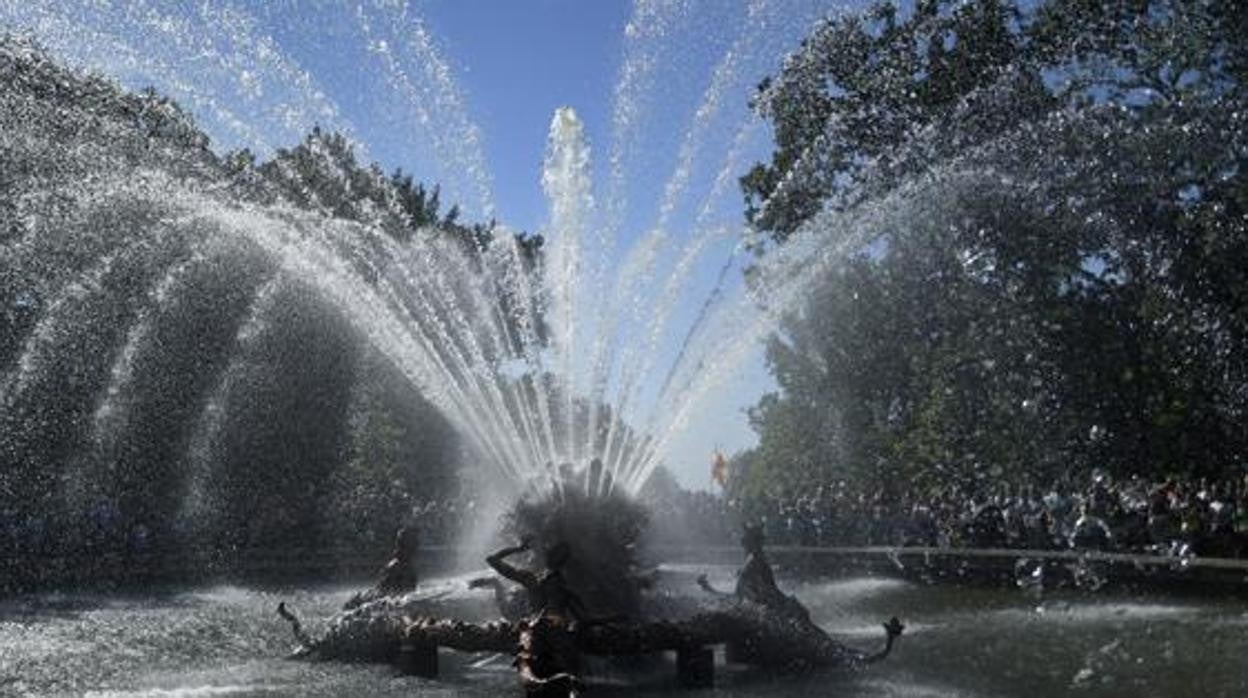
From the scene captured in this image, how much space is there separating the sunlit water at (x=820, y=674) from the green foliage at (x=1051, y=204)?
9537mm

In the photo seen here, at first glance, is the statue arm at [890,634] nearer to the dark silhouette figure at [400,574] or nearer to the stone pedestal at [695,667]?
the stone pedestal at [695,667]

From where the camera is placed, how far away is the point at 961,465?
133ft

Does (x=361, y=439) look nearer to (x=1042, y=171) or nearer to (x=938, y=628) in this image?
(x=1042, y=171)

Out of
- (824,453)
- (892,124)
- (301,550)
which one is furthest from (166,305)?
(824,453)

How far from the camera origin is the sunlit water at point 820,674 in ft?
41.0

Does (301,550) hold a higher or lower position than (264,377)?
lower

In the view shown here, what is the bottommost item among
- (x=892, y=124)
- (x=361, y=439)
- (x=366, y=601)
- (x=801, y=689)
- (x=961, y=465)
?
(x=801, y=689)

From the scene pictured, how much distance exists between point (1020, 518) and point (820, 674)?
16.1m

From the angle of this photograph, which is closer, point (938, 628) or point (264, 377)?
point (938, 628)

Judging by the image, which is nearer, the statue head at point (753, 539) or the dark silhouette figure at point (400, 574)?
the statue head at point (753, 539)

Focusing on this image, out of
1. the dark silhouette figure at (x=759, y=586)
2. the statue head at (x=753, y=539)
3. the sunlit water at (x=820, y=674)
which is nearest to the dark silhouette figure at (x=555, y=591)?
the sunlit water at (x=820, y=674)

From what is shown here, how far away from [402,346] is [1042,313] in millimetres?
16326

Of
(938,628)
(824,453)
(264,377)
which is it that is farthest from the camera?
(824,453)

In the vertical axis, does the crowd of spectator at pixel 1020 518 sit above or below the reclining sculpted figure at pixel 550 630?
above
